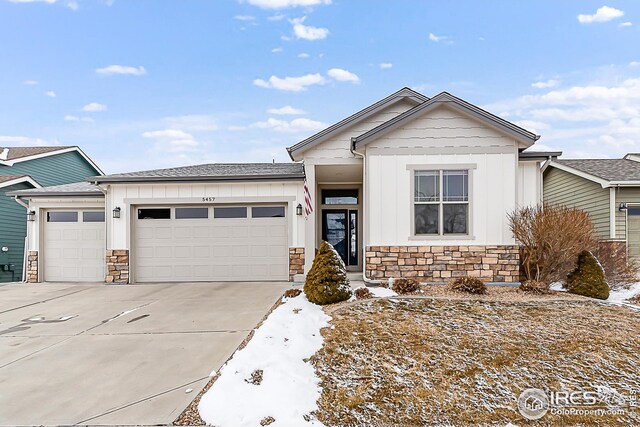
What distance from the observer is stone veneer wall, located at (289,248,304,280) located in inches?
420

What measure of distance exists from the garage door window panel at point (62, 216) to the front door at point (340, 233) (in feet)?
Result: 26.1

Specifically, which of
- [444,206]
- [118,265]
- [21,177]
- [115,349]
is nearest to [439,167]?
[444,206]

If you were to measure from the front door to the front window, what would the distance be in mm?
3654

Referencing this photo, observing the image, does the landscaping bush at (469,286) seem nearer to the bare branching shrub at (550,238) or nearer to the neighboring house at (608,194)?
the bare branching shrub at (550,238)

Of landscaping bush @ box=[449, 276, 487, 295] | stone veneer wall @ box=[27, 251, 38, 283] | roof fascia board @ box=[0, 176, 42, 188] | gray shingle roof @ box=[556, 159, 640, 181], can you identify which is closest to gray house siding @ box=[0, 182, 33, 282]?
roof fascia board @ box=[0, 176, 42, 188]

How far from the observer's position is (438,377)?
429cm

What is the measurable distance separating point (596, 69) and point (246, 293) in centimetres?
1733

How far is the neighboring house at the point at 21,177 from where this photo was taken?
48.2 feet

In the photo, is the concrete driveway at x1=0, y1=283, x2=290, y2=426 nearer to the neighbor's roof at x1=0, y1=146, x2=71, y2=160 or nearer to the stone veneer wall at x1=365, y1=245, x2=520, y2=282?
the stone veneer wall at x1=365, y1=245, x2=520, y2=282

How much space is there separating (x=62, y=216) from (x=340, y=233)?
29.3 ft

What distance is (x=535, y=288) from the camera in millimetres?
7914

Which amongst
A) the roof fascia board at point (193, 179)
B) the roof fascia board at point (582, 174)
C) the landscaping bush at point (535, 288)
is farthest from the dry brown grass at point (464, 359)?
the roof fascia board at point (582, 174)

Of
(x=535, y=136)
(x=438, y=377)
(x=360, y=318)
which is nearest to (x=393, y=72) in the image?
(x=535, y=136)

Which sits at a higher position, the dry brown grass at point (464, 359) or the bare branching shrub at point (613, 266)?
the bare branching shrub at point (613, 266)
